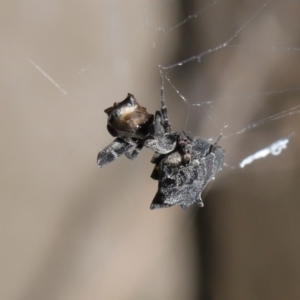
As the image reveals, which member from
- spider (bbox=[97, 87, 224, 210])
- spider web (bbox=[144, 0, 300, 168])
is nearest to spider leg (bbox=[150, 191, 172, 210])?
spider (bbox=[97, 87, 224, 210])

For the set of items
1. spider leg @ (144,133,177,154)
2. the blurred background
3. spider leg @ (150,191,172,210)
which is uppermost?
the blurred background

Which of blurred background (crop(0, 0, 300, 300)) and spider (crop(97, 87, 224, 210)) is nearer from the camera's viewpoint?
spider (crop(97, 87, 224, 210))

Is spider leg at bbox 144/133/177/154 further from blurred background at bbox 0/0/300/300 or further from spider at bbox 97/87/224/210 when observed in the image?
blurred background at bbox 0/0/300/300

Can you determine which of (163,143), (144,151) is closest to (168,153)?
(163,143)

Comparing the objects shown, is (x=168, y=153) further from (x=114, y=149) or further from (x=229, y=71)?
(x=229, y=71)

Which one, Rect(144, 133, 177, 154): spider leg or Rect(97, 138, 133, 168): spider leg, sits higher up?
Rect(144, 133, 177, 154): spider leg

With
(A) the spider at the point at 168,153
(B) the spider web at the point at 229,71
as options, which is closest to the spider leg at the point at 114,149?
(A) the spider at the point at 168,153
